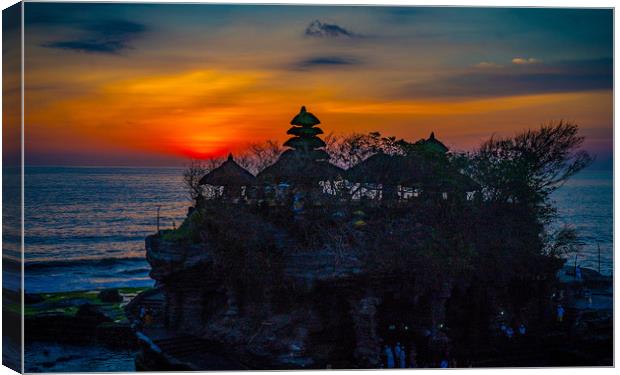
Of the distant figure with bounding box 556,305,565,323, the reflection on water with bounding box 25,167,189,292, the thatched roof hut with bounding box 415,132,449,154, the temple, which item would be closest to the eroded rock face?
the temple

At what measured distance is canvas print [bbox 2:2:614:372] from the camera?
16.5m

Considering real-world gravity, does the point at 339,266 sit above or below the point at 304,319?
above

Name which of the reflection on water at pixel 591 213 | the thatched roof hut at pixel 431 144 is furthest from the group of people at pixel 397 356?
the reflection on water at pixel 591 213

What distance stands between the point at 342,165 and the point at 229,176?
233 cm

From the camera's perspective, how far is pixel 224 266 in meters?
18.3

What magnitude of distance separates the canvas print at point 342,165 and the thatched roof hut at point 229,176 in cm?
4

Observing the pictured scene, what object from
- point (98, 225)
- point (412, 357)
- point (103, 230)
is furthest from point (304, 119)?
point (98, 225)

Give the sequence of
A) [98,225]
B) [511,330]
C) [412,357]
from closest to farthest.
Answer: [412,357]
[511,330]
[98,225]

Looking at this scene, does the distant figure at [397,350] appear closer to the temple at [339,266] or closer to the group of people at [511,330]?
the temple at [339,266]

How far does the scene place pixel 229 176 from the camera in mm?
18844

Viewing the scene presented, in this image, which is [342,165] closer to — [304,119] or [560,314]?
[304,119]

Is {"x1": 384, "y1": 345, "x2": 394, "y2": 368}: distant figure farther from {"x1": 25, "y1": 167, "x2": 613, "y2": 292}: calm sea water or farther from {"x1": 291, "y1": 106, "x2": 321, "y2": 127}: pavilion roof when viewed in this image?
{"x1": 25, "y1": 167, "x2": 613, "y2": 292}: calm sea water

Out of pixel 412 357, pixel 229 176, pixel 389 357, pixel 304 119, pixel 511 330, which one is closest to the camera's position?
pixel 389 357

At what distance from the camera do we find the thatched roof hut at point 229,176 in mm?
18844
